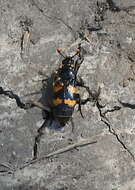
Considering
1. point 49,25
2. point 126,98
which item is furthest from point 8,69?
point 126,98

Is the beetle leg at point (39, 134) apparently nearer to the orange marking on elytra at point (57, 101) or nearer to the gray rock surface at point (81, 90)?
the gray rock surface at point (81, 90)

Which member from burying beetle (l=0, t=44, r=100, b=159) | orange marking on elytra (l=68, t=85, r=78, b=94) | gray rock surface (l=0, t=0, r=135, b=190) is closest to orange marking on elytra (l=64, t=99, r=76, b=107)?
burying beetle (l=0, t=44, r=100, b=159)

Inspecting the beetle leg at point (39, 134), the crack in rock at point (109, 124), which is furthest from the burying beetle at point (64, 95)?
the crack in rock at point (109, 124)

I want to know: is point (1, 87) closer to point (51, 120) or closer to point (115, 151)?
point (51, 120)

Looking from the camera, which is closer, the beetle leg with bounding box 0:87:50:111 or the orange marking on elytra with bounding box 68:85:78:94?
the orange marking on elytra with bounding box 68:85:78:94

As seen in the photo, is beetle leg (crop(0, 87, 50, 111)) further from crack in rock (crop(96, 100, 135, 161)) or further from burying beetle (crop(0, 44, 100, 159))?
crack in rock (crop(96, 100, 135, 161))

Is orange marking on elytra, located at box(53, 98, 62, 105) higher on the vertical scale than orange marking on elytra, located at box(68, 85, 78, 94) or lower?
lower

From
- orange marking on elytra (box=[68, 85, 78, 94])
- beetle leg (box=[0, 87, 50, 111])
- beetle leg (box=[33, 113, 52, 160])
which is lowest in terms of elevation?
beetle leg (box=[33, 113, 52, 160])

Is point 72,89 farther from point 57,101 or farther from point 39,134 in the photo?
point 39,134
